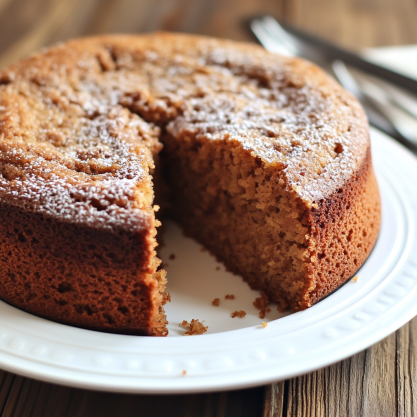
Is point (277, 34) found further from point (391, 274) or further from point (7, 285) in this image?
A: point (7, 285)

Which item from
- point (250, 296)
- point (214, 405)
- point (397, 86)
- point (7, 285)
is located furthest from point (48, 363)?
point (397, 86)

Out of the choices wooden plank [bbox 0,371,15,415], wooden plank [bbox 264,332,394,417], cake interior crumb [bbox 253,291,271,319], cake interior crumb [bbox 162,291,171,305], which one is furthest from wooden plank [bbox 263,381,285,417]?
wooden plank [bbox 0,371,15,415]

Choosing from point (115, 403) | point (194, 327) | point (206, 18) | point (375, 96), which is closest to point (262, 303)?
point (194, 327)

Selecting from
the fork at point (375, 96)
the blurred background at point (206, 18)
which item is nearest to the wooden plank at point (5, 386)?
the fork at point (375, 96)

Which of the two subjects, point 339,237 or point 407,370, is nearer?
point 407,370

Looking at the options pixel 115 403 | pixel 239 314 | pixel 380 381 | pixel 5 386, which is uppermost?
pixel 380 381

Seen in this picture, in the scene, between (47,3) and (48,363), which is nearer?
(48,363)

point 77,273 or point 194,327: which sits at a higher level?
point 77,273

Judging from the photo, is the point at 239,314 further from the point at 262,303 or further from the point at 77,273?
the point at 77,273
